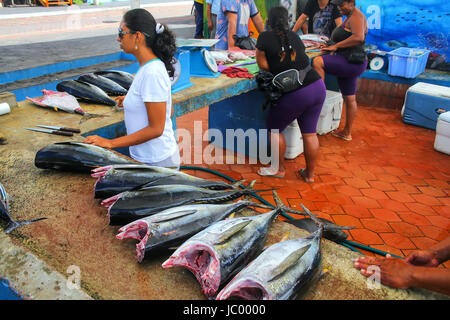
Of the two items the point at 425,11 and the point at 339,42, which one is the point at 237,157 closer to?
the point at 339,42

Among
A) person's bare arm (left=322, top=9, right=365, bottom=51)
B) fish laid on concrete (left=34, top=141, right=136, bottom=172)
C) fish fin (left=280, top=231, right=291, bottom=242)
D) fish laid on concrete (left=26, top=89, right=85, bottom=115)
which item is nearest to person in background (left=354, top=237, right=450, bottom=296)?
fish fin (left=280, top=231, right=291, bottom=242)

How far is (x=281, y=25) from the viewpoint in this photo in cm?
357

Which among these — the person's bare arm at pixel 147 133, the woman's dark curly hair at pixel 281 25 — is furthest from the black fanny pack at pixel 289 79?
the person's bare arm at pixel 147 133

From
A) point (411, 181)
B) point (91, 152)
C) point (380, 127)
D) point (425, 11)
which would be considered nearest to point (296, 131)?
point (411, 181)

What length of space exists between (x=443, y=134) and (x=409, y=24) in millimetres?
3483

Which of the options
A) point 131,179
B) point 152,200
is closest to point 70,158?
point 131,179

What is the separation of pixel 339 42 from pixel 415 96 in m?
2.32

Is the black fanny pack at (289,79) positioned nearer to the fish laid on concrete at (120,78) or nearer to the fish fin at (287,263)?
the fish laid on concrete at (120,78)

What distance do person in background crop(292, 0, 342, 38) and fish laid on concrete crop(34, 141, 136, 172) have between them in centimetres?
499

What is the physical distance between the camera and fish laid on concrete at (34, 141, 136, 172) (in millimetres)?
1947

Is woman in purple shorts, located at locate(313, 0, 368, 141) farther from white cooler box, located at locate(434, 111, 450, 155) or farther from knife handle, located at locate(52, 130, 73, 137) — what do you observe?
knife handle, located at locate(52, 130, 73, 137)

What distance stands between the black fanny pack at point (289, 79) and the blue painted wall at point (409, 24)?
525 cm

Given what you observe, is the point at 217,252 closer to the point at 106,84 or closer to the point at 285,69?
the point at 106,84
